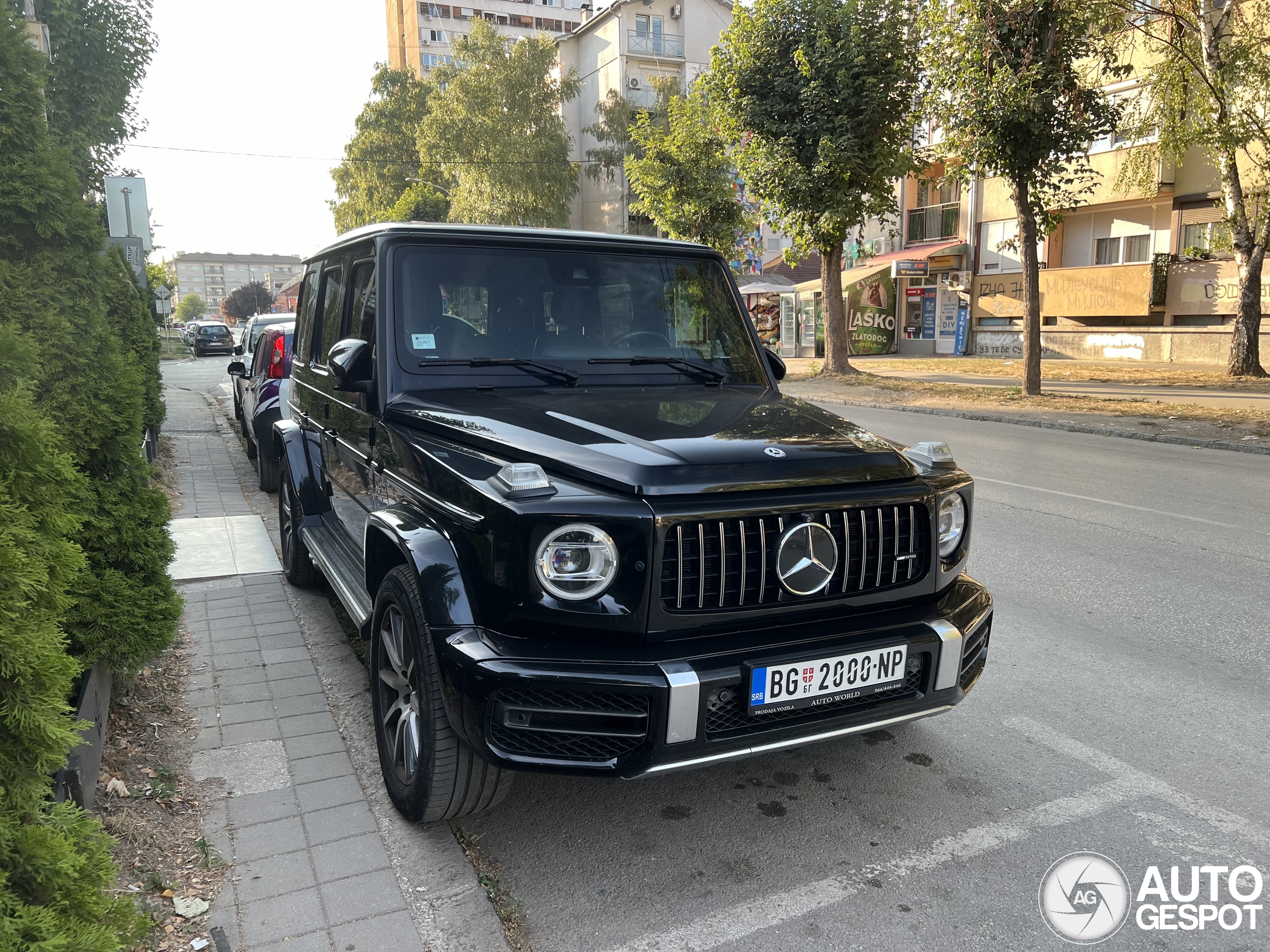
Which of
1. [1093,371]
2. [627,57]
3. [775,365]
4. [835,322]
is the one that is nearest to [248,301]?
[627,57]

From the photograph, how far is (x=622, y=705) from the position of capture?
2.56 meters

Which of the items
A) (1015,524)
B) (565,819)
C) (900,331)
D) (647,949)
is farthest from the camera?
(900,331)

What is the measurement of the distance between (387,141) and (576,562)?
54532mm

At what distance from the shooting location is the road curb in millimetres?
11555

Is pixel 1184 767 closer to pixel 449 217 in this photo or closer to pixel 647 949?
pixel 647 949

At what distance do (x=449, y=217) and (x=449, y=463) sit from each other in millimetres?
47299

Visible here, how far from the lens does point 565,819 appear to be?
3.21 m

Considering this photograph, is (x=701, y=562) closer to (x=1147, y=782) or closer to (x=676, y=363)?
(x=676, y=363)

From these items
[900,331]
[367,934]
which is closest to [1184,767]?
[367,934]

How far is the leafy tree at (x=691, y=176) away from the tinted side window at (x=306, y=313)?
847 inches

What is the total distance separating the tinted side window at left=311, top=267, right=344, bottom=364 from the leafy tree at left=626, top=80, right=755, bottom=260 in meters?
22.1

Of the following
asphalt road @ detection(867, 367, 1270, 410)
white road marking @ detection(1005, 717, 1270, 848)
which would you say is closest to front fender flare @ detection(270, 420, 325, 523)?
white road marking @ detection(1005, 717, 1270, 848)

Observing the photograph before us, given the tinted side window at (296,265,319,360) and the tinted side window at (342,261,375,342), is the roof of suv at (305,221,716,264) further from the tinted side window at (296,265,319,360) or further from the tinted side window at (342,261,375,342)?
the tinted side window at (296,265,319,360)

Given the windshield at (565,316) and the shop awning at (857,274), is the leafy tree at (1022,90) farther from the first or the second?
the shop awning at (857,274)
